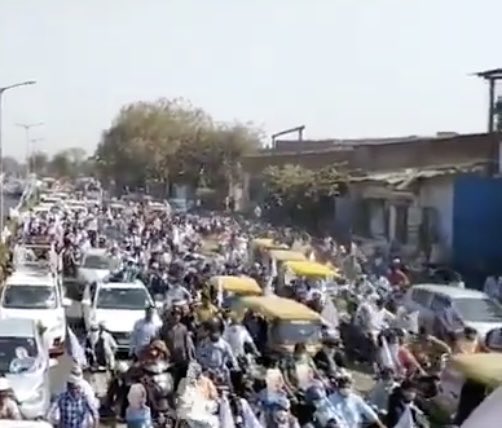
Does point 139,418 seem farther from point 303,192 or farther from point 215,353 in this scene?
point 303,192

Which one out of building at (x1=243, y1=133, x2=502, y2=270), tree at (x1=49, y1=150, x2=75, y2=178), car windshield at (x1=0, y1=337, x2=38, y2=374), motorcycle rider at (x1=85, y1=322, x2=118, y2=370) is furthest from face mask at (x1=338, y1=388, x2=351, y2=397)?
tree at (x1=49, y1=150, x2=75, y2=178)

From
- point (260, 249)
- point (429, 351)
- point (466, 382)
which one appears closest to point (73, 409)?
point (466, 382)

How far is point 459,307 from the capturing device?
17.0 metres

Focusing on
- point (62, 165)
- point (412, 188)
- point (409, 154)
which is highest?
point (409, 154)

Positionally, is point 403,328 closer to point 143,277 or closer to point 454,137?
point 143,277

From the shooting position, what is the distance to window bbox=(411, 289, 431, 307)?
17.8m

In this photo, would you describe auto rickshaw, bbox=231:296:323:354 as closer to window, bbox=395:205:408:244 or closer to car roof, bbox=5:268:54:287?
car roof, bbox=5:268:54:287

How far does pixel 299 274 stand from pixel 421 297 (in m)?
3.89

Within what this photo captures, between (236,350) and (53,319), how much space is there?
4.60 metres

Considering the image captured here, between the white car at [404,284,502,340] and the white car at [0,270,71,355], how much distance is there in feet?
15.7

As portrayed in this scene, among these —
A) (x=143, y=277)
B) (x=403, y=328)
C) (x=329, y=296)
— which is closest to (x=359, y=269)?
(x=143, y=277)

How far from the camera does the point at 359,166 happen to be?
45344 millimetres

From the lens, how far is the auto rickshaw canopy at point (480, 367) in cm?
947

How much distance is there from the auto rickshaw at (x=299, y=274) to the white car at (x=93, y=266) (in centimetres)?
431
